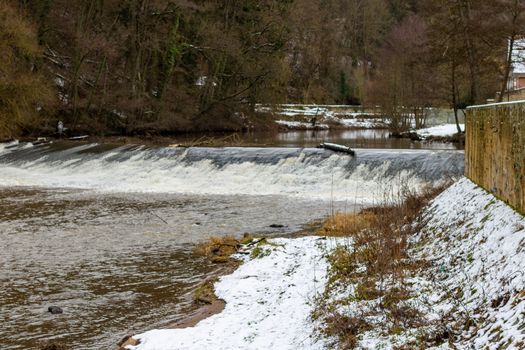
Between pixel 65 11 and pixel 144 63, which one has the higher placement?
pixel 65 11

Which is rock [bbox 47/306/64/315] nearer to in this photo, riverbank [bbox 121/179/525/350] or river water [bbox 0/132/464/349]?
river water [bbox 0/132/464/349]

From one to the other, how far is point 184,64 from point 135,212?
27.8 metres

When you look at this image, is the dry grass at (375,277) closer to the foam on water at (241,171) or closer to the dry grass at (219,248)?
the dry grass at (219,248)

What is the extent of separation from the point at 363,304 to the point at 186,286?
381cm

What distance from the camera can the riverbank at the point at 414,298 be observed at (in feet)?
15.9

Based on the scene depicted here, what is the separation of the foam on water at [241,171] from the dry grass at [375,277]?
336 inches

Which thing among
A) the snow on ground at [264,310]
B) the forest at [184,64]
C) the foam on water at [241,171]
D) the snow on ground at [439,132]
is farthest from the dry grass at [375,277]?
the snow on ground at [439,132]

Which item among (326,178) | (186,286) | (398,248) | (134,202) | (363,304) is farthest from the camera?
(326,178)

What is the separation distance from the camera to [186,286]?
9.28 m

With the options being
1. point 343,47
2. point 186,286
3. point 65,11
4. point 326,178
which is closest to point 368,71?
point 343,47

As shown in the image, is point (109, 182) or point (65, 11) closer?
point (109, 182)

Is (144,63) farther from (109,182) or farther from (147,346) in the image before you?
(147,346)

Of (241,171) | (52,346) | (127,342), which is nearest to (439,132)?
(241,171)

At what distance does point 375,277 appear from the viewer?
6805 mm
